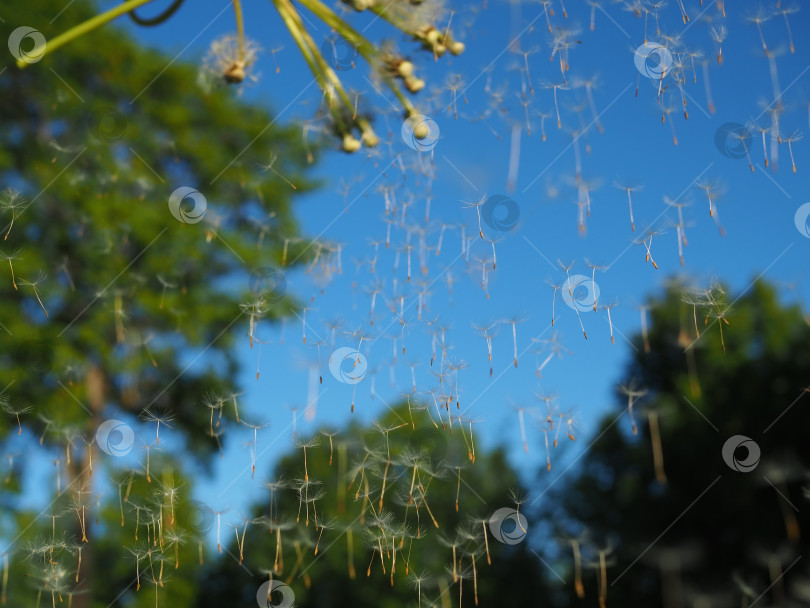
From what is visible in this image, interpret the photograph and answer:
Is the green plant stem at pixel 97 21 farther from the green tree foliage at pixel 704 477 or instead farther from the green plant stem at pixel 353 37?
the green tree foliage at pixel 704 477

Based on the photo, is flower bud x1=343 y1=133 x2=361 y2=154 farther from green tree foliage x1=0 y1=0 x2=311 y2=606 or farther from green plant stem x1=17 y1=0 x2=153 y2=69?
green tree foliage x1=0 y1=0 x2=311 y2=606

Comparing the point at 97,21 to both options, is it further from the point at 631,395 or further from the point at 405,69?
the point at 631,395

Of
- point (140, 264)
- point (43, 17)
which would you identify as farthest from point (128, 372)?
point (43, 17)

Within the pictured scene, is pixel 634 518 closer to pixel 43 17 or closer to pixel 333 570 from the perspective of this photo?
pixel 333 570
